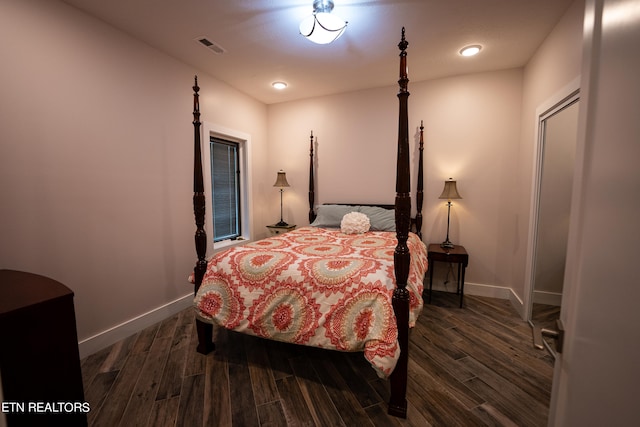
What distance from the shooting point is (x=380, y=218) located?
338cm

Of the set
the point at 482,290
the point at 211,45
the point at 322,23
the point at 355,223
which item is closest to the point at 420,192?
the point at 355,223

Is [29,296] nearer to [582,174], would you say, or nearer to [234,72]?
[582,174]

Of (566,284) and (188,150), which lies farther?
(188,150)

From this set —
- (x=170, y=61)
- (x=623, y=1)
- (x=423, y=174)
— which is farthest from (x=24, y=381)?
(x=423, y=174)

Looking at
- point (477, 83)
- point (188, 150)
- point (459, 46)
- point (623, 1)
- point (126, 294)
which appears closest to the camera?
point (623, 1)

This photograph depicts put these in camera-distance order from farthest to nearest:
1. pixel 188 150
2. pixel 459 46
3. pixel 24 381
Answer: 1. pixel 188 150
2. pixel 459 46
3. pixel 24 381

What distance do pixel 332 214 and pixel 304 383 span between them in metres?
2.14

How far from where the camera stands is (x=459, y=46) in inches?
101

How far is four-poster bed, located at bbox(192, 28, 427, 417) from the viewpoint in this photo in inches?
59.9

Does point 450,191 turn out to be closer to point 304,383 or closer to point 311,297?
point 311,297

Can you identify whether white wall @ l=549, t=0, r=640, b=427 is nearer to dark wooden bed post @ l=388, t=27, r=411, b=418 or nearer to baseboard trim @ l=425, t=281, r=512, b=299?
dark wooden bed post @ l=388, t=27, r=411, b=418

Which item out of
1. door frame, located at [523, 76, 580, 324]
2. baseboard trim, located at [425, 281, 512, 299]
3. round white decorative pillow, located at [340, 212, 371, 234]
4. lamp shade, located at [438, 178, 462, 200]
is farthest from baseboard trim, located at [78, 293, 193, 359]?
door frame, located at [523, 76, 580, 324]

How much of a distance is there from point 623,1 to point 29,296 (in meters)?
1.99

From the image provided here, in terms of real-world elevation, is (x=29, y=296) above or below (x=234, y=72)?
below
